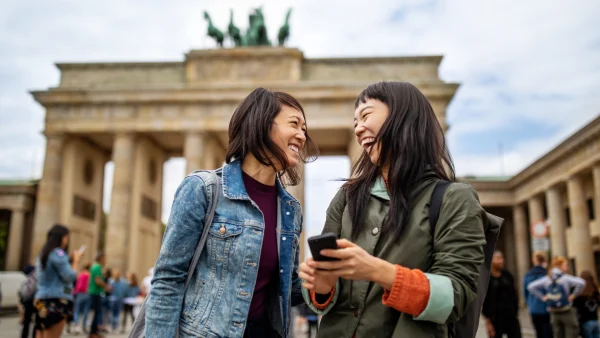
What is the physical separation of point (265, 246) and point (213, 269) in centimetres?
35

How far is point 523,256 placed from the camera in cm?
3812

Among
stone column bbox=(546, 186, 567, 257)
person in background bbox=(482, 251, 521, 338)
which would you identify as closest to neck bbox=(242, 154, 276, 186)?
person in background bbox=(482, 251, 521, 338)

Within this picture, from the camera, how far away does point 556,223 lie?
109 feet

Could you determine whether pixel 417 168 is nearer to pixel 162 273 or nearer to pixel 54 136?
pixel 162 273

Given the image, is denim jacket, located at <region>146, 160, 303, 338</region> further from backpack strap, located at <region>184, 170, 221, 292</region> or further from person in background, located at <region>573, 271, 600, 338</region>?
person in background, located at <region>573, 271, 600, 338</region>

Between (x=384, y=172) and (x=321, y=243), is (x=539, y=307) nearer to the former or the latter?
(x=384, y=172)

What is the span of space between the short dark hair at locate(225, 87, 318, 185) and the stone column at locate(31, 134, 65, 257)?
3371 centimetres

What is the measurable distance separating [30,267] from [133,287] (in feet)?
34.0

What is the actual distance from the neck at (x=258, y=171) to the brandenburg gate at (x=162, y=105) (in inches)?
1175

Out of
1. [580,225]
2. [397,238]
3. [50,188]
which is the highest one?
[50,188]

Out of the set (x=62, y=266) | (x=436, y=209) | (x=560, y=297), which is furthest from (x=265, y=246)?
(x=560, y=297)

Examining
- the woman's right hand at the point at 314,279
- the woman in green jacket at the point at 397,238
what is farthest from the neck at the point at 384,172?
the woman's right hand at the point at 314,279

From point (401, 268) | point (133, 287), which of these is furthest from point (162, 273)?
point (133, 287)

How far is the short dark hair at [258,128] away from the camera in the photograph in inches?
133
